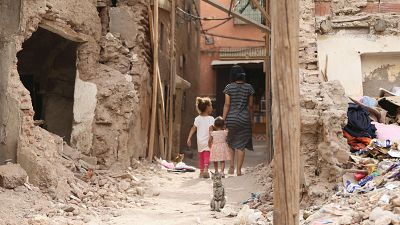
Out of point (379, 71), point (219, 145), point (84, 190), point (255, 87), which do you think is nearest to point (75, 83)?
point (84, 190)

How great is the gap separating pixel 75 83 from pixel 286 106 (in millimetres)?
4833

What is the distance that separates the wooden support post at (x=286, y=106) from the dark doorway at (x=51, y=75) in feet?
21.1

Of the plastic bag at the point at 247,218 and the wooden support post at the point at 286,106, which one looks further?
the plastic bag at the point at 247,218

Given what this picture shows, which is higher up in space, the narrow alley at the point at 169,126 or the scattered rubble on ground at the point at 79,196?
the narrow alley at the point at 169,126

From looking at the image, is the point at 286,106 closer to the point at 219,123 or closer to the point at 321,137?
the point at 321,137

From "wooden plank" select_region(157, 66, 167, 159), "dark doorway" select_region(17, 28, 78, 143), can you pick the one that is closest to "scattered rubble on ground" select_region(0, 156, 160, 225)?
"wooden plank" select_region(157, 66, 167, 159)

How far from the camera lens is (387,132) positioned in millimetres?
5586

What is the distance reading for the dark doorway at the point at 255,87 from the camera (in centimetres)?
2084

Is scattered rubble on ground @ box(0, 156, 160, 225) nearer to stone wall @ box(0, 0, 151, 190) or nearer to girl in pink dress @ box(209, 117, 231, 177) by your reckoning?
stone wall @ box(0, 0, 151, 190)

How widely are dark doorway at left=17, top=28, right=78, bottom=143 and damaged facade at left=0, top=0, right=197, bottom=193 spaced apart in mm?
18

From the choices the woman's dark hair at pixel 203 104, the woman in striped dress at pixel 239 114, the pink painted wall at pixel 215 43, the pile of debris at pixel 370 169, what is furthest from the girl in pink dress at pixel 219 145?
the pink painted wall at pixel 215 43

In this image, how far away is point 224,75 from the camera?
21.7m

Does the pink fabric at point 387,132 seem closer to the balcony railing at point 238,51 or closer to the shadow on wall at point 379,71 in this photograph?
the shadow on wall at point 379,71

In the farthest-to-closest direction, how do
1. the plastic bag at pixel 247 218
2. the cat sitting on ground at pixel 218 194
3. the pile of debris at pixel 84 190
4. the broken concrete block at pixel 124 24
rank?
1. the broken concrete block at pixel 124 24
2. the cat sitting on ground at pixel 218 194
3. the pile of debris at pixel 84 190
4. the plastic bag at pixel 247 218
